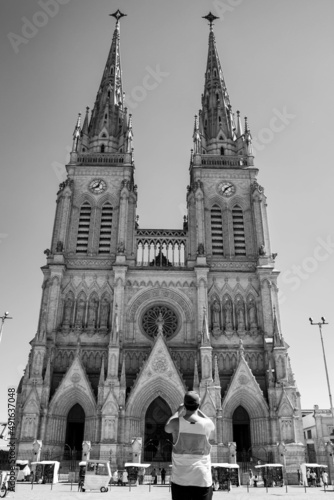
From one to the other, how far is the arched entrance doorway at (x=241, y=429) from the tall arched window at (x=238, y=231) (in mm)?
15072

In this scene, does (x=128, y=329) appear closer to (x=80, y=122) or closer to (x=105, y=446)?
(x=105, y=446)

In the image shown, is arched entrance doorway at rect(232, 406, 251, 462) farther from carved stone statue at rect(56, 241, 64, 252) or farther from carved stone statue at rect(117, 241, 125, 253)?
carved stone statue at rect(56, 241, 64, 252)

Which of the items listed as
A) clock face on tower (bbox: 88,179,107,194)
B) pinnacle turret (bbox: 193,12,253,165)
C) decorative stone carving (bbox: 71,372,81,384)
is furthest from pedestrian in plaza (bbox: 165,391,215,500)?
pinnacle turret (bbox: 193,12,253,165)

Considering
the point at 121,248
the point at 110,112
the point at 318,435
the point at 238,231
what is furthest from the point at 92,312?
the point at 318,435

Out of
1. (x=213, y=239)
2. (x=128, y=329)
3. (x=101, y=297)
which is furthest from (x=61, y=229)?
(x=213, y=239)

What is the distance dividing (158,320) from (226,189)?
1652 cm

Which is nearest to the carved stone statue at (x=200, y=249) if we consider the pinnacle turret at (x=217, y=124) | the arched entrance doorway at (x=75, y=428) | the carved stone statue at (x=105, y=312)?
the carved stone statue at (x=105, y=312)

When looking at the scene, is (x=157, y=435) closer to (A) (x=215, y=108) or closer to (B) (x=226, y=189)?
(B) (x=226, y=189)

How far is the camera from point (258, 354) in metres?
39.2

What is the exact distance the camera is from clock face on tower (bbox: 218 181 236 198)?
47312 mm

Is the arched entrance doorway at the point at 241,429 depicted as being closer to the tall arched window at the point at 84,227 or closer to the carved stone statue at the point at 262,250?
the carved stone statue at the point at 262,250

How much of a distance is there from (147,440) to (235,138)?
113 feet

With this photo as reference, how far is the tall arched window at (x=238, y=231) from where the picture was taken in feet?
146

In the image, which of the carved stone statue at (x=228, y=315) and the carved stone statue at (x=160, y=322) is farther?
the carved stone statue at (x=228, y=315)
